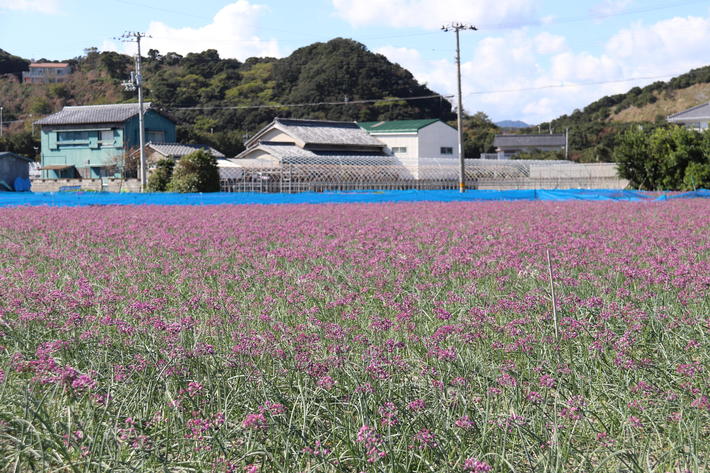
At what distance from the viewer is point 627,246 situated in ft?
35.8

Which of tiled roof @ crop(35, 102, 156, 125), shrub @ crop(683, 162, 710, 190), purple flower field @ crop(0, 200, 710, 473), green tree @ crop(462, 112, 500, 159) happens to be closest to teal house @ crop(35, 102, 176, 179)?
tiled roof @ crop(35, 102, 156, 125)

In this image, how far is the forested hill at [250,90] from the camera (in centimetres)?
8081

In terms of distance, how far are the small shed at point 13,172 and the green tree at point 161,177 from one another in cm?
1726

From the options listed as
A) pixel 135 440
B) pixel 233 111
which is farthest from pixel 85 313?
pixel 233 111

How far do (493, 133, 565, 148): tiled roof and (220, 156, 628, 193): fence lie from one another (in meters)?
28.9

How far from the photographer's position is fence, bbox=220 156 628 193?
45.4 meters

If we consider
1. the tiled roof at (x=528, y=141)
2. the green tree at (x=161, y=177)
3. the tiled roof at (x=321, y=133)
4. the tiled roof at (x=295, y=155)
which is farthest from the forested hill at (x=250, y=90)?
the green tree at (x=161, y=177)

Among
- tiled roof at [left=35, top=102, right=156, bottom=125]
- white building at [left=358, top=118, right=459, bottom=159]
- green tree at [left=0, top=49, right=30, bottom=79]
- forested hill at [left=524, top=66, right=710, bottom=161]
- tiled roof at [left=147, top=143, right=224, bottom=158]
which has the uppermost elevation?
green tree at [left=0, top=49, right=30, bottom=79]

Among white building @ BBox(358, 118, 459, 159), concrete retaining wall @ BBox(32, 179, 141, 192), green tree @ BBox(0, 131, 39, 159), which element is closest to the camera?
concrete retaining wall @ BBox(32, 179, 141, 192)

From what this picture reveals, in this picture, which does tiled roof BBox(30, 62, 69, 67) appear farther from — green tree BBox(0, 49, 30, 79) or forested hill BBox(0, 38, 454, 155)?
forested hill BBox(0, 38, 454, 155)

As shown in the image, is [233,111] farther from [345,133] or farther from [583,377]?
[583,377]

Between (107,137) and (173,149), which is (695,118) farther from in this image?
(107,137)

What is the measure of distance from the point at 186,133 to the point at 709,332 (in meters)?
66.4

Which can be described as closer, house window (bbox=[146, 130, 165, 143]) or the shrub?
the shrub
